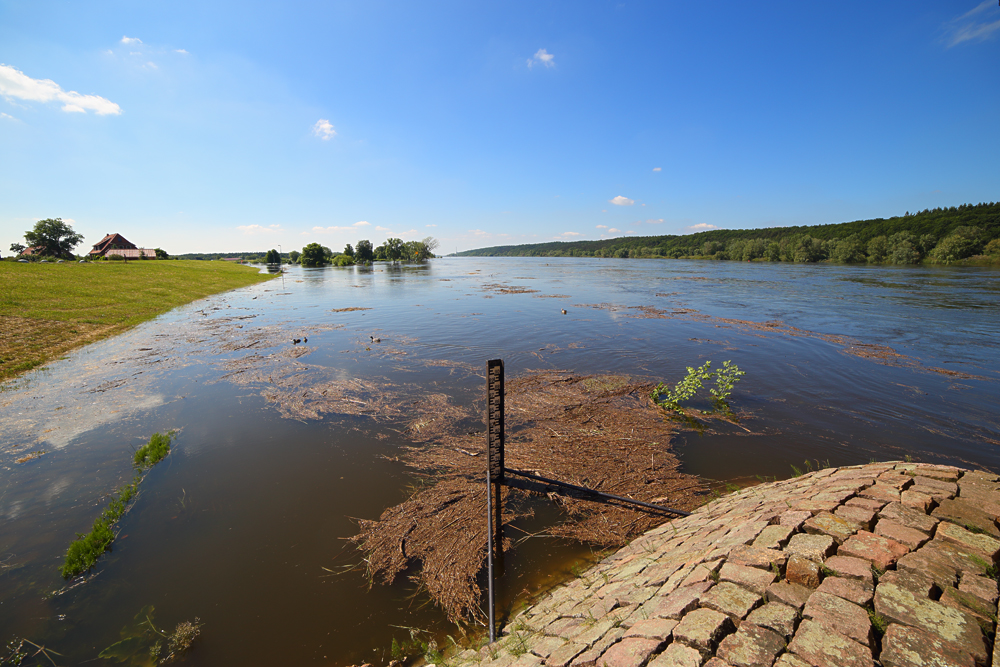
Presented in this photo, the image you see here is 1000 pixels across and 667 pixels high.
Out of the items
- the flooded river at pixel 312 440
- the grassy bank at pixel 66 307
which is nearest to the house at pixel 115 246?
the grassy bank at pixel 66 307

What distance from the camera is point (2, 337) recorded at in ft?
49.8

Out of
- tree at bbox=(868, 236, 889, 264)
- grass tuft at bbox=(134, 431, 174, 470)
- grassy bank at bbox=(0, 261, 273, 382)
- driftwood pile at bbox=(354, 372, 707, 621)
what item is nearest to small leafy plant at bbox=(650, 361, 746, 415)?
driftwood pile at bbox=(354, 372, 707, 621)

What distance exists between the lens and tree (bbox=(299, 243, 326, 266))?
4860 inches

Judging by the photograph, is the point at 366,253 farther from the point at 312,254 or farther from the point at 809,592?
the point at 809,592

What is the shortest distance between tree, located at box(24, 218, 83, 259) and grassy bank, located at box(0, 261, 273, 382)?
68.8 m

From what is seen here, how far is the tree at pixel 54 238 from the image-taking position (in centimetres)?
7394

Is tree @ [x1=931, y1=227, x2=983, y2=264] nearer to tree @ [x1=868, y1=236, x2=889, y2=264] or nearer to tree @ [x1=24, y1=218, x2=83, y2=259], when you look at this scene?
tree @ [x1=868, y1=236, x2=889, y2=264]

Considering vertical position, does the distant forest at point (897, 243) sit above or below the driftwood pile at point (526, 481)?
above

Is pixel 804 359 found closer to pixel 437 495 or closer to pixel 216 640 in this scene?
pixel 437 495

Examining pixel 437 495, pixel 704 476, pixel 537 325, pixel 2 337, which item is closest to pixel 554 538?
pixel 437 495

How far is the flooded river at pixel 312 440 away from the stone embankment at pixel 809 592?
4.75ft

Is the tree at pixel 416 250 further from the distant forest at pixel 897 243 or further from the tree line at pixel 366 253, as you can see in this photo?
the distant forest at pixel 897 243

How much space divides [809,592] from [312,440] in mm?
9158

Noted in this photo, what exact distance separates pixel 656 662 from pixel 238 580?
555cm
